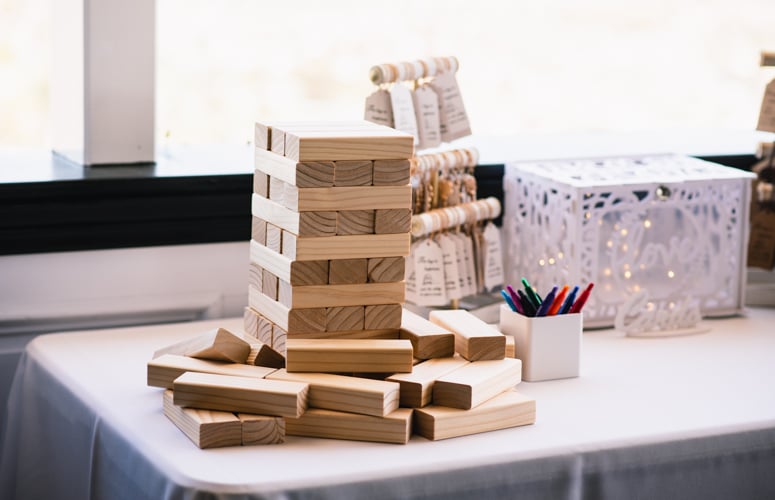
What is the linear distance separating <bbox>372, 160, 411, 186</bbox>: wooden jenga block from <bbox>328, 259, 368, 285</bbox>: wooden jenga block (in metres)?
0.10

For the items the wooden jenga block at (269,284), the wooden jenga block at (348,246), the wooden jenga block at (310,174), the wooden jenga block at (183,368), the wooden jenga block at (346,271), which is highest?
the wooden jenga block at (310,174)

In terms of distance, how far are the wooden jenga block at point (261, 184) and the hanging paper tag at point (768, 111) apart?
1.01m

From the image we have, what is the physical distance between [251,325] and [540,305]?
0.41 metres

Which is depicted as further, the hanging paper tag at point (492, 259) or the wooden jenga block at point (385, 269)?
the hanging paper tag at point (492, 259)

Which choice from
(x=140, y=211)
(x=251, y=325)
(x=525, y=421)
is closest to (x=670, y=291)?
(x=525, y=421)

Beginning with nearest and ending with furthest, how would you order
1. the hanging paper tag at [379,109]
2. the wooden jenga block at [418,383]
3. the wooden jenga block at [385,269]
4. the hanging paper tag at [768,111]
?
1. the wooden jenga block at [418,383]
2. the wooden jenga block at [385,269]
3. the hanging paper tag at [379,109]
4. the hanging paper tag at [768,111]

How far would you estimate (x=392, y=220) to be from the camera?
1.36 m

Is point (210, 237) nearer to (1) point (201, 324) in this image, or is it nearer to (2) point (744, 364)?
(1) point (201, 324)

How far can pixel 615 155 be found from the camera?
212cm

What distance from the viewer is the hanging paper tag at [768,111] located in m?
1.93

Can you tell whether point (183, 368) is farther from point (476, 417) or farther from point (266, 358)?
point (476, 417)

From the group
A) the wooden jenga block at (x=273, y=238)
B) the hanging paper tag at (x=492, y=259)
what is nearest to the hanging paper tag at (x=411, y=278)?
the hanging paper tag at (x=492, y=259)

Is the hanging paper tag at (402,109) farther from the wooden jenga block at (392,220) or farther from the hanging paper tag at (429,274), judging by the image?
the wooden jenga block at (392,220)

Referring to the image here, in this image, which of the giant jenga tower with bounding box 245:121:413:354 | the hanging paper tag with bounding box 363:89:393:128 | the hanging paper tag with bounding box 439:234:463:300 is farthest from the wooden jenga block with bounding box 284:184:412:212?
the hanging paper tag with bounding box 439:234:463:300
